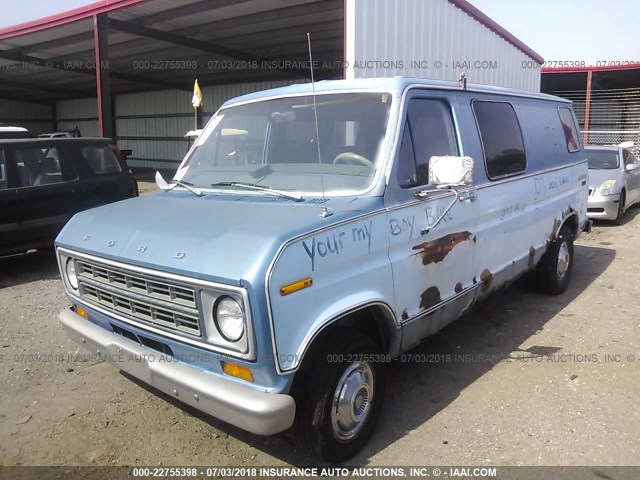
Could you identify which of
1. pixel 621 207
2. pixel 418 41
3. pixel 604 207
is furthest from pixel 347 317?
pixel 621 207

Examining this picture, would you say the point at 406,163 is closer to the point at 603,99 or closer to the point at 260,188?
the point at 260,188

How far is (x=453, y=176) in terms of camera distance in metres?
3.12

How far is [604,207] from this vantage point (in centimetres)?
1016

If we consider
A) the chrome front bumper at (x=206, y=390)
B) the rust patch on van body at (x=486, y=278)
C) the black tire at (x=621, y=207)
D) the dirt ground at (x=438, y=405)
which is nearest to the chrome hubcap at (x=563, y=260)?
the dirt ground at (x=438, y=405)

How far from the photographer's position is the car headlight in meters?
10.1

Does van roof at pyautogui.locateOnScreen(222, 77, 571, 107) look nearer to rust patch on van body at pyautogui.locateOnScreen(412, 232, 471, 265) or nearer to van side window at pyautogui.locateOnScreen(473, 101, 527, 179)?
van side window at pyautogui.locateOnScreen(473, 101, 527, 179)

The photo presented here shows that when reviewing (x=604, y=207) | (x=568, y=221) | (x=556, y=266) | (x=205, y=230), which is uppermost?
(x=205, y=230)

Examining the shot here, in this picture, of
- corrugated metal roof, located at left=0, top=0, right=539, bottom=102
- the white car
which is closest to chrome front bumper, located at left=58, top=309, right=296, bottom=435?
the white car

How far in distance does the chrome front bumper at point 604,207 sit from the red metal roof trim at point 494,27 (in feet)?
15.4

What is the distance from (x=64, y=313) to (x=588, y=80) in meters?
21.5

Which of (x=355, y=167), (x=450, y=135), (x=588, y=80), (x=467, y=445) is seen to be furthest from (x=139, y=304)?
(x=588, y=80)

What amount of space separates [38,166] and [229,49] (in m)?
10.3

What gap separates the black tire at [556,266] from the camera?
5.65 m

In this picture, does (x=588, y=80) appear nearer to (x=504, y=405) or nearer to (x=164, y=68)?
(x=164, y=68)
